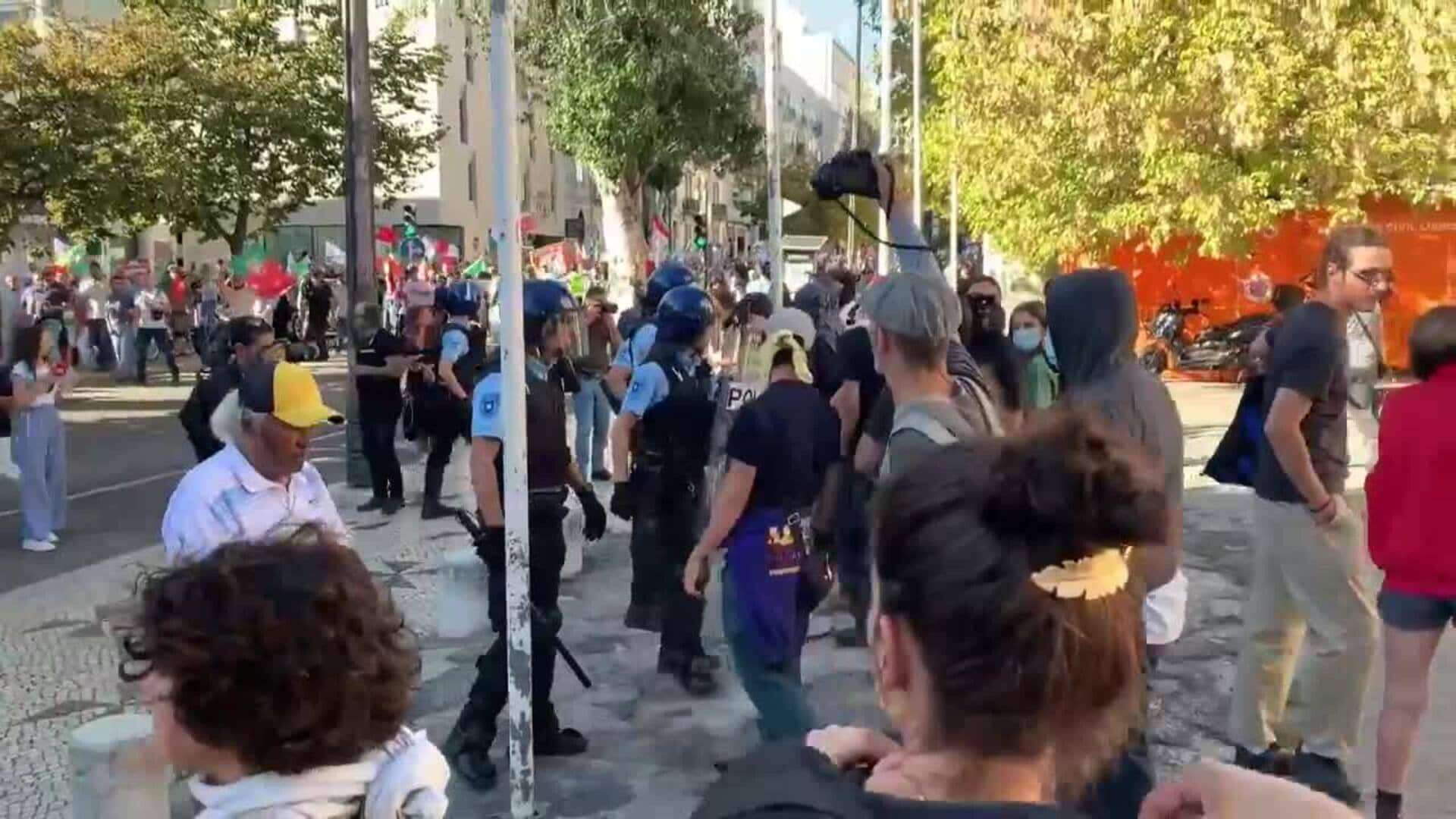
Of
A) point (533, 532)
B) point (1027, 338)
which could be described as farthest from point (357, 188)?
point (533, 532)

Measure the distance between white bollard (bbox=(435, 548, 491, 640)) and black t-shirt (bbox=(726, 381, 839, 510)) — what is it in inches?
121

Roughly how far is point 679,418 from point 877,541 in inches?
216

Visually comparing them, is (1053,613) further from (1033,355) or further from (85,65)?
(85,65)

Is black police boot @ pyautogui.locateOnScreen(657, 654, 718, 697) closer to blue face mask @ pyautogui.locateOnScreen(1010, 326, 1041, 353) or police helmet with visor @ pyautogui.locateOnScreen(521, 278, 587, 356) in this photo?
police helmet with visor @ pyautogui.locateOnScreen(521, 278, 587, 356)

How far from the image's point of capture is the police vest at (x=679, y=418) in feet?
23.1

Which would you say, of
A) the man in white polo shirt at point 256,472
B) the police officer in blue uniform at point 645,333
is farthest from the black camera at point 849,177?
the man in white polo shirt at point 256,472

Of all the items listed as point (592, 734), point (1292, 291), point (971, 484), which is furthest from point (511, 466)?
point (1292, 291)

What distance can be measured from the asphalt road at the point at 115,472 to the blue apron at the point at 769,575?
641cm

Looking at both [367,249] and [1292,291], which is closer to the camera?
[1292,291]

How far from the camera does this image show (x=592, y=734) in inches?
245

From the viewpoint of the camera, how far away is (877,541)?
1.63 meters

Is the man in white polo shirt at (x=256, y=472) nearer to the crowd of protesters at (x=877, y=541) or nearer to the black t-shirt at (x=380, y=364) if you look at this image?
the crowd of protesters at (x=877, y=541)

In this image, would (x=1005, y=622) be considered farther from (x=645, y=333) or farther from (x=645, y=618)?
(x=645, y=333)

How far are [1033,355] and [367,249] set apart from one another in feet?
22.6
